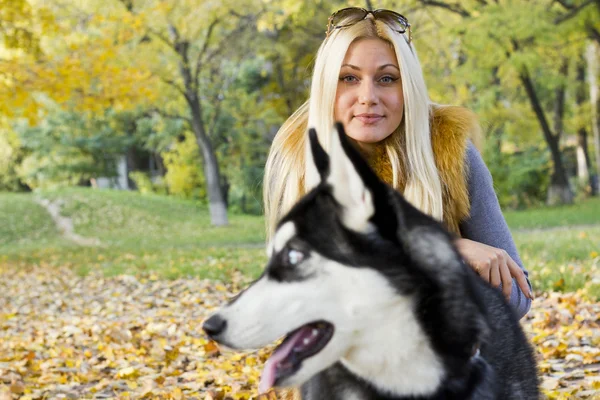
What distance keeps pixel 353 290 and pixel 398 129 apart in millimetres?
1539

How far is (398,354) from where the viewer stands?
193cm

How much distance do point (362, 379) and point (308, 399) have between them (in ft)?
1.45

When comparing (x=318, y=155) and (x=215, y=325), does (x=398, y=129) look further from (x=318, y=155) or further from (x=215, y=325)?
(x=215, y=325)

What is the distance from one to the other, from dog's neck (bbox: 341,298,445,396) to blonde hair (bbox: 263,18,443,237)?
1070mm

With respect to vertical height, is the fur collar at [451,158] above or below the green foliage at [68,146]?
above

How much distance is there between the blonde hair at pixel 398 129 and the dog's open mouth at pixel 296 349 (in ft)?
3.51

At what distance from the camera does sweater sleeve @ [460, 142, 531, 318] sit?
3.04 m

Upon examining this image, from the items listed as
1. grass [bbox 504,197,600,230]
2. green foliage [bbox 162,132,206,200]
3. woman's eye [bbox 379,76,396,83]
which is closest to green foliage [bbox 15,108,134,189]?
green foliage [bbox 162,132,206,200]

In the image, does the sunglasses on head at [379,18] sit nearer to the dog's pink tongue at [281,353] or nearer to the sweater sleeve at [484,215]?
the sweater sleeve at [484,215]

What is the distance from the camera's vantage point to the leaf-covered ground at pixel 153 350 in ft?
13.1

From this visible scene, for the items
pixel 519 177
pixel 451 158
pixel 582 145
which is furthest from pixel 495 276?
pixel 582 145

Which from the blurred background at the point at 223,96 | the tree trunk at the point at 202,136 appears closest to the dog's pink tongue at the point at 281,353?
the blurred background at the point at 223,96

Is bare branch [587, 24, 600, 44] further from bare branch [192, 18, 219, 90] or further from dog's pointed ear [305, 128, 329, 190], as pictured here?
dog's pointed ear [305, 128, 329, 190]

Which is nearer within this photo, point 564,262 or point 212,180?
point 564,262
